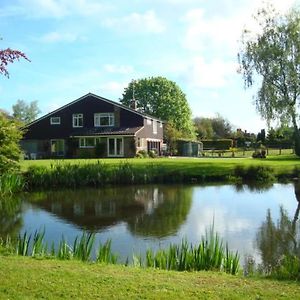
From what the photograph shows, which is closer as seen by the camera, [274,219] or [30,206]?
[274,219]

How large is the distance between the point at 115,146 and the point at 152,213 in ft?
98.2

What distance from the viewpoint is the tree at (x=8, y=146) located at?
2617cm

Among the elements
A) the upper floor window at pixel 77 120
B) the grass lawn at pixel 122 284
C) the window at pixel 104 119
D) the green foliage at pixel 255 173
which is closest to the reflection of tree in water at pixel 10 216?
the grass lawn at pixel 122 284

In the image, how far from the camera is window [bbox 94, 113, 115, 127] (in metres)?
50.0

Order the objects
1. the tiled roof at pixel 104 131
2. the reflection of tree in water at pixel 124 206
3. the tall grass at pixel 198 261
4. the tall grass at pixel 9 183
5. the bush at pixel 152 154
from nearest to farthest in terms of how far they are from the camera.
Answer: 1. the tall grass at pixel 198 261
2. the reflection of tree in water at pixel 124 206
3. the tall grass at pixel 9 183
4. the tiled roof at pixel 104 131
5. the bush at pixel 152 154

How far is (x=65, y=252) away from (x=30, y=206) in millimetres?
12767

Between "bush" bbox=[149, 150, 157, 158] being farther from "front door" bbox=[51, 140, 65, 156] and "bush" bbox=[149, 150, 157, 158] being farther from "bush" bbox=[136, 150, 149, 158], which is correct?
"front door" bbox=[51, 140, 65, 156]

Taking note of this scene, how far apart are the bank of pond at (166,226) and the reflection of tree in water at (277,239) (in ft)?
0.08

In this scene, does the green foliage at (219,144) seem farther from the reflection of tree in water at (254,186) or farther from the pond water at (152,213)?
the pond water at (152,213)

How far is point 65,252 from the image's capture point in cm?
914

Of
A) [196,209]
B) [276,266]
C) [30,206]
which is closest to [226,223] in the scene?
[196,209]

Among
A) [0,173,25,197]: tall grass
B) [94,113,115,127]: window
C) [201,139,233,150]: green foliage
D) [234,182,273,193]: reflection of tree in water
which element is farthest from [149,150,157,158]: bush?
[0,173,25,197]: tall grass

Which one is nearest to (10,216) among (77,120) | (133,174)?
(133,174)

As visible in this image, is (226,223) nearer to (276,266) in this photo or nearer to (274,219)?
(274,219)
